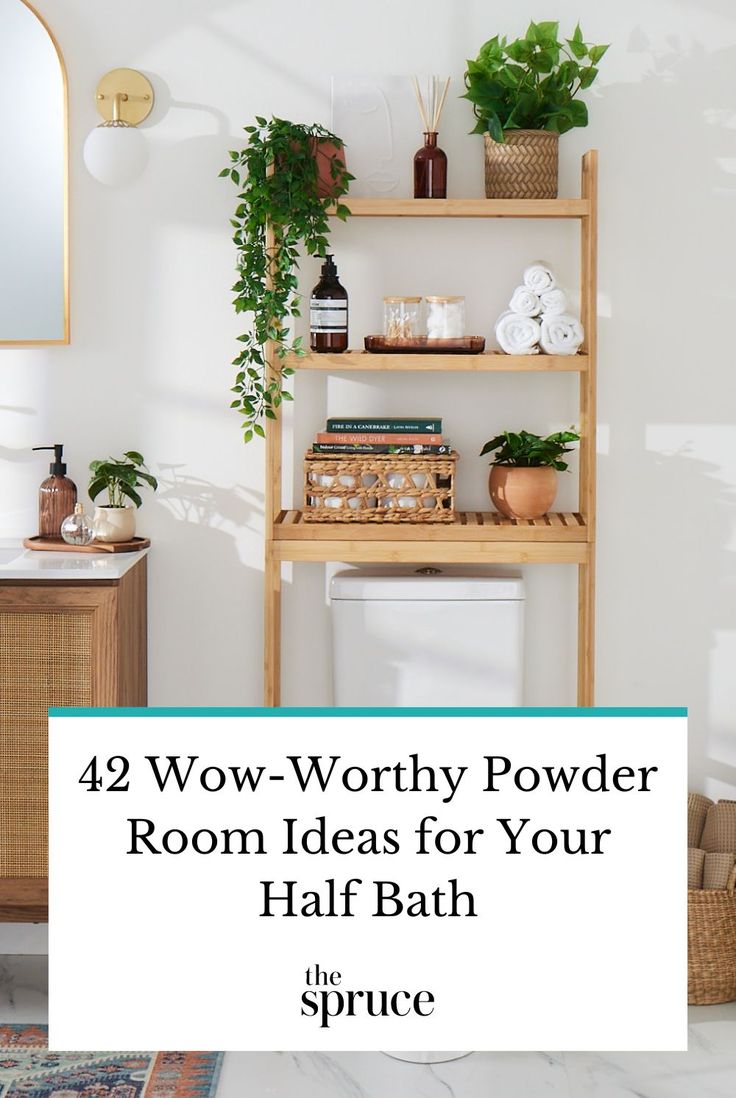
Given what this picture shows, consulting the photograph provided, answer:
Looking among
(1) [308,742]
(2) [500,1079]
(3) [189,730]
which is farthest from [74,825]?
(2) [500,1079]

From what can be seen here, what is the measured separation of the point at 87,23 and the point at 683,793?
6.85 ft

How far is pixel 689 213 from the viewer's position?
2.79 m

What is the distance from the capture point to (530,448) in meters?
2.69

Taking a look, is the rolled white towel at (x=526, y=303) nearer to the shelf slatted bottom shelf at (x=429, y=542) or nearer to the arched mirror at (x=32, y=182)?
the shelf slatted bottom shelf at (x=429, y=542)

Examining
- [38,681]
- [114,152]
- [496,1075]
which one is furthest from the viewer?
[114,152]

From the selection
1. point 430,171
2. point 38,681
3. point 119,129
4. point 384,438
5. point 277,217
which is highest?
point 119,129

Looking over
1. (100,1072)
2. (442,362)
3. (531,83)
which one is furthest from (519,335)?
(100,1072)

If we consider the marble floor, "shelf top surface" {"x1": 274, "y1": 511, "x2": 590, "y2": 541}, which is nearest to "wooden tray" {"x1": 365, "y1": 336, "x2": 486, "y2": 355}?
"shelf top surface" {"x1": 274, "y1": 511, "x2": 590, "y2": 541}

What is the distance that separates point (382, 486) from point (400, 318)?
0.35 metres

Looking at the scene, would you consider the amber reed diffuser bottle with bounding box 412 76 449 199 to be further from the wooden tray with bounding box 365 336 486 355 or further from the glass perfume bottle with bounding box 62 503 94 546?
the glass perfume bottle with bounding box 62 503 94 546

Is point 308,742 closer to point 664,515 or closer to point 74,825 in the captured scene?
point 74,825

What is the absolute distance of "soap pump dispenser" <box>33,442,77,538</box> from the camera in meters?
2.77

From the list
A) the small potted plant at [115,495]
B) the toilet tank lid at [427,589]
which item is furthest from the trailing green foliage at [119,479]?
the toilet tank lid at [427,589]

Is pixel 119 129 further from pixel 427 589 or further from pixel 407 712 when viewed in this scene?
pixel 407 712
